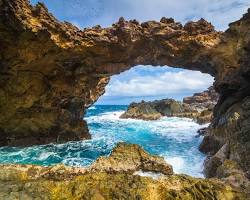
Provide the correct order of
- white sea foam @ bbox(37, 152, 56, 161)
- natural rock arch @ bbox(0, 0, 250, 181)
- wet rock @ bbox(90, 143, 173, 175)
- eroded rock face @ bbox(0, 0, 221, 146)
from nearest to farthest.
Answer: wet rock @ bbox(90, 143, 173, 175) → natural rock arch @ bbox(0, 0, 250, 181) → eroded rock face @ bbox(0, 0, 221, 146) → white sea foam @ bbox(37, 152, 56, 161)

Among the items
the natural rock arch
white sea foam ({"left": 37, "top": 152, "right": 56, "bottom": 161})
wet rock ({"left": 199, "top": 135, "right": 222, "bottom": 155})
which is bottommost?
white sea foam ({"left": 37, "top": 152, "right": 56, "bottom": 161})

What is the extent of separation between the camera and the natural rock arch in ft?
56.3

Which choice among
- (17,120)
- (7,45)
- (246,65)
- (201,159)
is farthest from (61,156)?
(246,65)

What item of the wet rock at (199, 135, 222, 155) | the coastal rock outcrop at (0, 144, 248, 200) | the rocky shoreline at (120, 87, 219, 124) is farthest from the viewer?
the rocky shoreline at (120, 87, 219, 124)

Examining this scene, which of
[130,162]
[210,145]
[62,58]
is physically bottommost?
[210,145]

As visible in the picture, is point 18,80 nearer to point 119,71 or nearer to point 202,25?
point 119,71

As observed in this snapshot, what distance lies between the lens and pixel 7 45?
17.7 meters

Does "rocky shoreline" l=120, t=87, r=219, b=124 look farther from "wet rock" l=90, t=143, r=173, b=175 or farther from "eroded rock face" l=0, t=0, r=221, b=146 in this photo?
"wet rock" l=90, t=143, r=173, b=175

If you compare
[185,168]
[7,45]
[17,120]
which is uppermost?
[7,45]

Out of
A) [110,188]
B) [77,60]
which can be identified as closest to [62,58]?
[77,60]

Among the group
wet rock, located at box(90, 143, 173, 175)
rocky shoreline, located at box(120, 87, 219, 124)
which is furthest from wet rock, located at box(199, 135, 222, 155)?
rocky shoreline, located at box(120, 87, 219, 124)

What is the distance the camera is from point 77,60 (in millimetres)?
21516

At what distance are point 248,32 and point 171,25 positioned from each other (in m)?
5.90

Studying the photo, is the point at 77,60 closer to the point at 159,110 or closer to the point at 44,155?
the point at 44,155
